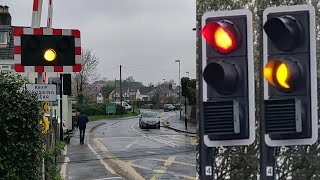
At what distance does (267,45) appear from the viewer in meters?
3.05

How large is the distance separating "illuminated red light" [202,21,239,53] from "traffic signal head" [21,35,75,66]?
4.82m

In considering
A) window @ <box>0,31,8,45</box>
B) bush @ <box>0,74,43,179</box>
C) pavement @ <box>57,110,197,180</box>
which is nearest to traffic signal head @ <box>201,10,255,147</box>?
bush @ <box>0,74,43,179</box>

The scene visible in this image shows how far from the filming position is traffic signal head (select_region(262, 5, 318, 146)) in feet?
9.65

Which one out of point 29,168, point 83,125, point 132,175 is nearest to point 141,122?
point 83,125

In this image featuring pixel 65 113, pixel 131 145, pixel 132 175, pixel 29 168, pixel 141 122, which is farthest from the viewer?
pixel 141 122

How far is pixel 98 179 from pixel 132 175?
1399 mm

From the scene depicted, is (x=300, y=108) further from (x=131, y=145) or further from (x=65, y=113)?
(x=65, y=113)

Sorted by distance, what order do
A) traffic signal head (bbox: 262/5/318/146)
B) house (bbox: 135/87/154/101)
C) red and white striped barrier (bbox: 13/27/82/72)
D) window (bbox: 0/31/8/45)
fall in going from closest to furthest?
traffic signal head (bbox: 262/5/318/146) < red and white striped barrier (bbox: 13/27/82/72) < window (bbox: 0/31/8/45) < house (bbox: 135/87/154/101)

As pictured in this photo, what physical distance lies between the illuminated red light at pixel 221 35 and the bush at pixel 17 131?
443 centimetres

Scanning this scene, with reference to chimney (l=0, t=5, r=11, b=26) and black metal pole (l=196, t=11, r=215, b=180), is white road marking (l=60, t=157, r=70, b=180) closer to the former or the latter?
black metal pole (l=196, t=11, r=215, b=180)

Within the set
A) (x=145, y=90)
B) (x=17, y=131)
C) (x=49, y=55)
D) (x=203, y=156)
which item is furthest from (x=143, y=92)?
(x=203, y=156)

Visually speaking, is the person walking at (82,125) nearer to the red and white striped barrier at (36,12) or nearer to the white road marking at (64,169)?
the white road marking at (64,169)

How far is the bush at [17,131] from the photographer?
22.5ft

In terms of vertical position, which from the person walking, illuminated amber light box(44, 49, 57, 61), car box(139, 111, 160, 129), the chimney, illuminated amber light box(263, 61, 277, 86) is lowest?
car box(139, 111, 160, 129)
